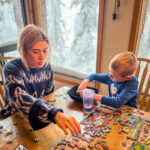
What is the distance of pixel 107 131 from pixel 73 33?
5.97ft

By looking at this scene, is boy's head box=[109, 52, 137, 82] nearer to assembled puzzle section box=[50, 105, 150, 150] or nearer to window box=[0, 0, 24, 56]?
assembled puzzle section box=[50, 105, 150, 150]

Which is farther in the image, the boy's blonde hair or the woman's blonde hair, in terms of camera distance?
the boy's blonde hair

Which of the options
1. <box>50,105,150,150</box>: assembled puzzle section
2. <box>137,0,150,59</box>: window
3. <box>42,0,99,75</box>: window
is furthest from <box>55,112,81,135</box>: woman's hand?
<box>42,0,99,75</box>: window

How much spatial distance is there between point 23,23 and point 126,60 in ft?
6.80

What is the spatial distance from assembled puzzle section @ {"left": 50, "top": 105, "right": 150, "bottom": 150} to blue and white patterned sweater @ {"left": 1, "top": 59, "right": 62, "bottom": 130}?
0.19 meters

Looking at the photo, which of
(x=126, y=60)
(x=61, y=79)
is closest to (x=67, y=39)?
(x=61, y=79)

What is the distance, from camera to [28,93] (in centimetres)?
116

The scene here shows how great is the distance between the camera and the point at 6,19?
2543mm

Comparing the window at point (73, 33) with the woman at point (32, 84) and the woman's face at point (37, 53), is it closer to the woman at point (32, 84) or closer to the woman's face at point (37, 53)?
the woman at point (32, 84)

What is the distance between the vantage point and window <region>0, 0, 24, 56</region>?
2.49 meters

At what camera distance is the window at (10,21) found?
8.17 ft

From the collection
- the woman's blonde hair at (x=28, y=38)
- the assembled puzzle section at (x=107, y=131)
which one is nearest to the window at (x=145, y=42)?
the assembled puzzle section at (x=107, y=131)

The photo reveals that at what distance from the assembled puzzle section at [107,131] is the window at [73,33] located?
1.38m

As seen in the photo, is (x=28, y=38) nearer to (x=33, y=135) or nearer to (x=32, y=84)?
(x=32, y=84)
